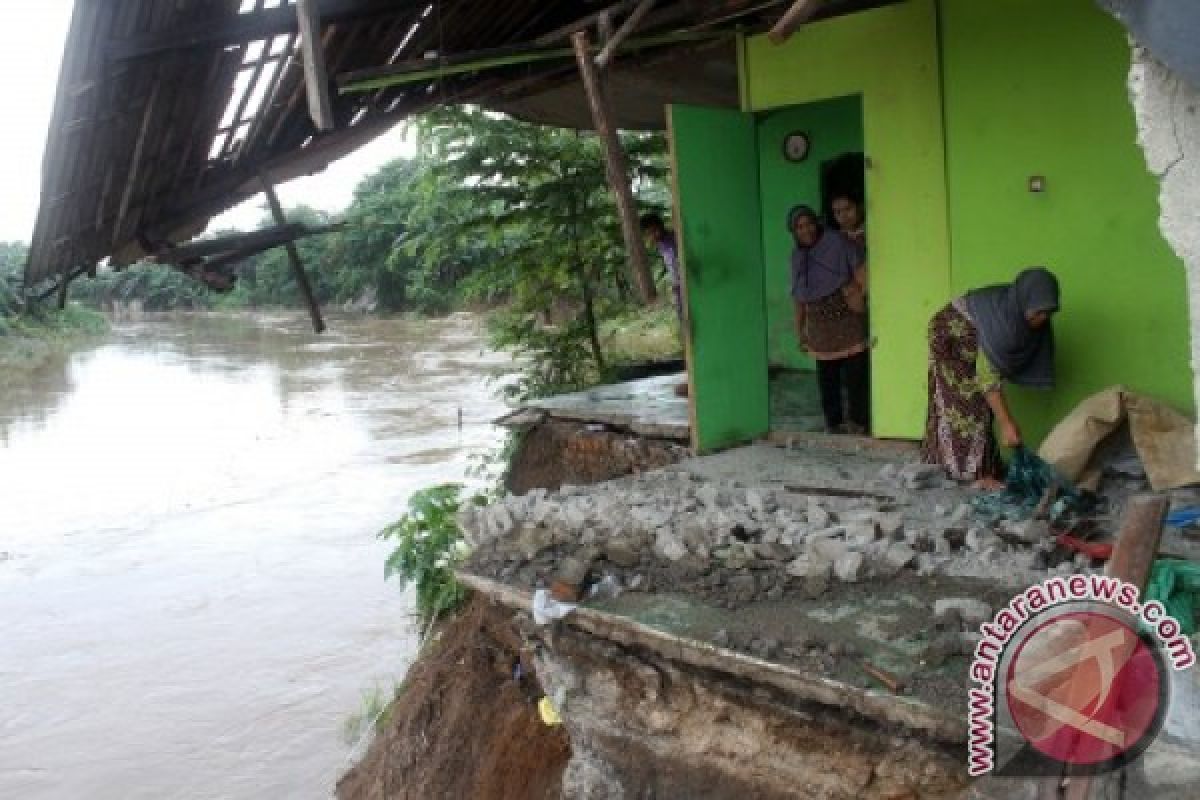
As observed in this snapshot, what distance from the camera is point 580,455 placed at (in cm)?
663

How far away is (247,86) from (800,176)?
4.35 m

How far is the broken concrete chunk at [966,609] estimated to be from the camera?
2.97 meters

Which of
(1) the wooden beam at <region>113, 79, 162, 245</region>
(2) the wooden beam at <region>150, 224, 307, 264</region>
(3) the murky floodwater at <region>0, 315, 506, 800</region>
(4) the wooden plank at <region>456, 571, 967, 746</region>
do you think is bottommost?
(3) the murky floodwater at <region>0, 315, 506, 800</region>

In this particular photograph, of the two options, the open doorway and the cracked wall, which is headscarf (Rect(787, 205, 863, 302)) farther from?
the cracked wall

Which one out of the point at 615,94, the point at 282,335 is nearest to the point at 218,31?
the point at 615,94

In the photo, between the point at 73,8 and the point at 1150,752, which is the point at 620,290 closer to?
the point at 73,8

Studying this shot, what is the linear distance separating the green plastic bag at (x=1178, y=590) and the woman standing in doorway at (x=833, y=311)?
2.76 m

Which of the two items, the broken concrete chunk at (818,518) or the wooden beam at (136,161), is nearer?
the broken concrete chunk at (818,518)

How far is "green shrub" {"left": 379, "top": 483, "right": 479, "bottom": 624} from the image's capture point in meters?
6.42

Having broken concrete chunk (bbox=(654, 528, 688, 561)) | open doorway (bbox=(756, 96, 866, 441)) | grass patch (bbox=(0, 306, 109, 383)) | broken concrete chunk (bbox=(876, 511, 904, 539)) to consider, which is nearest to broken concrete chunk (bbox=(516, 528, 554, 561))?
broken concrete chunk (bbox=(654, 528, 688, 561))

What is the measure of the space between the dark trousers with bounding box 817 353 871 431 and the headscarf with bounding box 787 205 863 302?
425 mm

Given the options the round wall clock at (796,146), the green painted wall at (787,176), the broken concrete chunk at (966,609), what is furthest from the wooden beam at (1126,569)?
the round wall clock at (796,146)

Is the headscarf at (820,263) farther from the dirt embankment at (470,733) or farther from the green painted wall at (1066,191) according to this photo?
the dirt embankment at (470,733)

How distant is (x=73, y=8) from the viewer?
11.2ft
